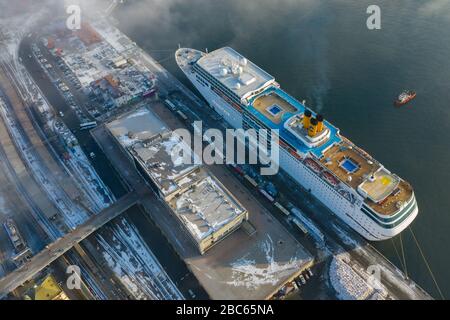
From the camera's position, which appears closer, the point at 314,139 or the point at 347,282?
the point at 347,282

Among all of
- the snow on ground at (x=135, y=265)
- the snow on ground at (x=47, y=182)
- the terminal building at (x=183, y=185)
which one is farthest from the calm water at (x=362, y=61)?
the snow on ground at (x=47, y=182)

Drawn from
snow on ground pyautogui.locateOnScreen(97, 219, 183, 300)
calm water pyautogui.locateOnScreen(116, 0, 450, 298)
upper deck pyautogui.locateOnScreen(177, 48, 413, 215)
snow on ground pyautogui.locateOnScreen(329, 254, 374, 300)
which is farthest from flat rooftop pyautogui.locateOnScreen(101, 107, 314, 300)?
calm water pyautogui.locateOnScreen(116, 0, 450, 298)

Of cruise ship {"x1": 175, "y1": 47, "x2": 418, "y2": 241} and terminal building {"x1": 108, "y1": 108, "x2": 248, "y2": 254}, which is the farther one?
terminal building {"x1": 108, "y1": 108, "x2": 248, "y2": 254}

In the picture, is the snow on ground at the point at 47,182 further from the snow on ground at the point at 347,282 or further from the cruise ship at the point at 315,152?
the snow on ground at the point at 347,282

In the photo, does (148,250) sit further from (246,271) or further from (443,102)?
(443,102)

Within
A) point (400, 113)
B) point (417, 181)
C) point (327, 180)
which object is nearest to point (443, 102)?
point (400, 113)

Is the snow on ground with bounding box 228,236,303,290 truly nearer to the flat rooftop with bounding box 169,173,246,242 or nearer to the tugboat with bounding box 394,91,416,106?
the flat rooftop with bounding box 169,173,246,242

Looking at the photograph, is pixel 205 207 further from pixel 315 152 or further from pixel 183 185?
pixel 315 152

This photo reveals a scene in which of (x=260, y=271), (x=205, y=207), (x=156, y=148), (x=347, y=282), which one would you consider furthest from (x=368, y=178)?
(x=156, y=148)
